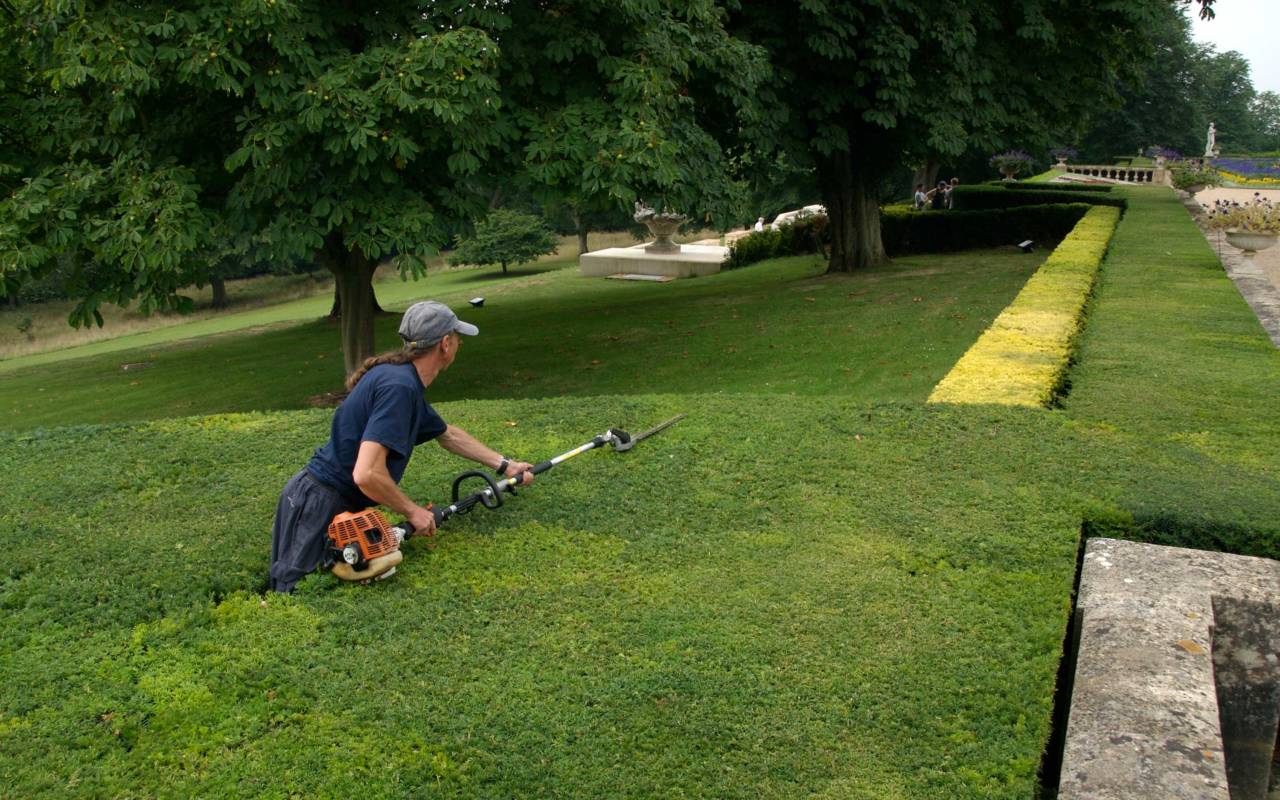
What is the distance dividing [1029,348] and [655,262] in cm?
2229

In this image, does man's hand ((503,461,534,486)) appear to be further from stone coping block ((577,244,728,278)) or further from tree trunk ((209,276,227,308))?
tree trunk ((209,276,227,308))

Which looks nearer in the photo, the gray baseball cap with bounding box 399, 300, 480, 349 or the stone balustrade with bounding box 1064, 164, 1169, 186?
the gray baseball cap with bounding box 399, 300, 480, 349

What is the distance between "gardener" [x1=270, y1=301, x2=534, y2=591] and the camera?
4445mm

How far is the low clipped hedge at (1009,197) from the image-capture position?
27969 millimetres

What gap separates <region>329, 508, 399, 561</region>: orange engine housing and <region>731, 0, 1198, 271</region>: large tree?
546 inches

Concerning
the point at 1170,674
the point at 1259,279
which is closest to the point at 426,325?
the point at 1170,674

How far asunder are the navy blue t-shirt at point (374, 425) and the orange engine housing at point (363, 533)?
11.2 inches

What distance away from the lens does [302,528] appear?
4.61 metres

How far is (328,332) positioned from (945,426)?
18.1 meters

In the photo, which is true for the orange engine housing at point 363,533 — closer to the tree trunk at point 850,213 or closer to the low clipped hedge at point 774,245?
the tree trunk at point 850,213

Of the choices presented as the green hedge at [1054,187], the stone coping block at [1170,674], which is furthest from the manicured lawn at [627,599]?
the green hedge at [1054,187]

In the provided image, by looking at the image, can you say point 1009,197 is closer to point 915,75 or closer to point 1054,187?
point 1054,187

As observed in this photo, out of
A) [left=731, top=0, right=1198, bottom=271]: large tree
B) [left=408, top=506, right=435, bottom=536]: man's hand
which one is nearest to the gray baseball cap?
[left=408, top=506, right=435, bottom=536]: man's hand

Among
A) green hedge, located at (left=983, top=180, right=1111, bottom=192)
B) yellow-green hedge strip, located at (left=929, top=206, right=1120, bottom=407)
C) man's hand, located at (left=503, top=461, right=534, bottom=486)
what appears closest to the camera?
man's hand, located at (left=503, top=461, right=534, bottom=486)
